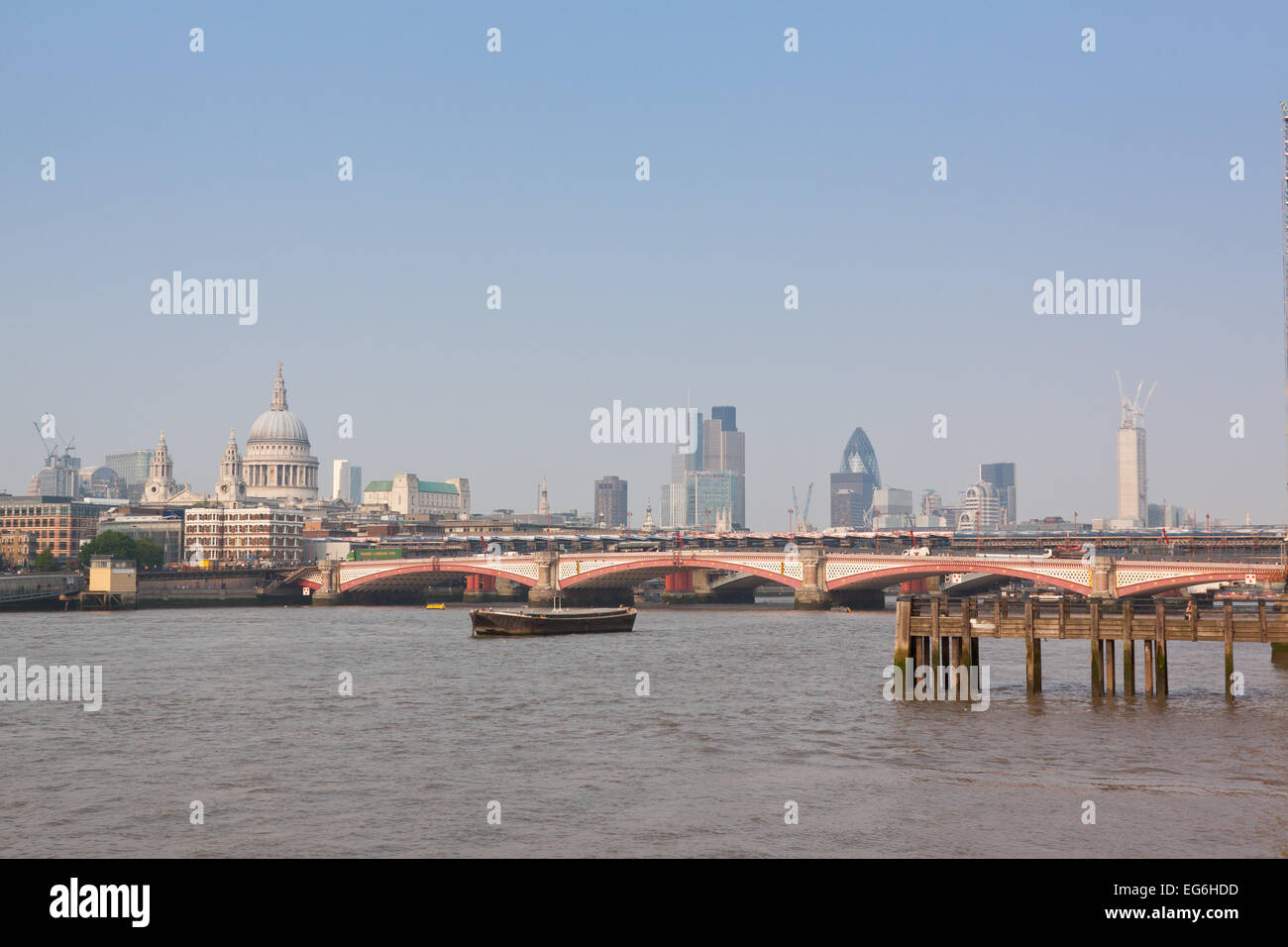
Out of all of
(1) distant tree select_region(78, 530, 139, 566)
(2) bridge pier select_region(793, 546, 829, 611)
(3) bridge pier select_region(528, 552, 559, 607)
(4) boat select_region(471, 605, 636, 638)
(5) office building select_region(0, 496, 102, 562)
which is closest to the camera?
(4) boat select_region(471, 605, 636, 638)

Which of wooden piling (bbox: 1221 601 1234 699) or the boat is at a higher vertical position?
wooden piling (bbox: 1221 601 1234 699)

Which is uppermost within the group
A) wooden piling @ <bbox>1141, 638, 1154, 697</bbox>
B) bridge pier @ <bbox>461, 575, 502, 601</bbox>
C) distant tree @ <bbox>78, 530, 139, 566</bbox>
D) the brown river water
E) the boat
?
distant tree @ <bbox>78, 530, 139, 566</bbox>

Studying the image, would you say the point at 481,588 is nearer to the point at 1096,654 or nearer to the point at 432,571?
the point at 432,571

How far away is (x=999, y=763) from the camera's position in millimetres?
30812

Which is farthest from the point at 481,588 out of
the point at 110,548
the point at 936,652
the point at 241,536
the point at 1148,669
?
the point at 1148,669

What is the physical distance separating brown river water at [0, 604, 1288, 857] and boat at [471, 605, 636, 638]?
2187cm

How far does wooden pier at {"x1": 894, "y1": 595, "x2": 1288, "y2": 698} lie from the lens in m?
40.8

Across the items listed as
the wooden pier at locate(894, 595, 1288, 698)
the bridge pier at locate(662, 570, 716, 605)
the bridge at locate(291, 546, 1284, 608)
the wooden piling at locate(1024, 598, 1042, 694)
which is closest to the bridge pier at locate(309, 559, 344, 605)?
the bridge at locate(291, 546, 1284, 608)

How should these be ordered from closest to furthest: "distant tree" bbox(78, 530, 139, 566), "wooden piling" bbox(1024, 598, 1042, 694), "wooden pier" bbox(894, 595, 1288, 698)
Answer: "wooden pier" bbox(894, 595, 1288, 698) < "wooden piling" bbox(1024, 598, 1042, 694) < "distant tree" bbox(78, 530, 139, 566)

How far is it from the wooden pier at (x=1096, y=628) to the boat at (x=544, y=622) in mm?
39013

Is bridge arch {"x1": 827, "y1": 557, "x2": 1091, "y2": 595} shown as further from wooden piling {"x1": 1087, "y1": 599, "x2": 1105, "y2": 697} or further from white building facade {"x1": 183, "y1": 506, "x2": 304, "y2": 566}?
white building facade {"x1": 183, "y1": 506, "x2": 304, "y2": 566}

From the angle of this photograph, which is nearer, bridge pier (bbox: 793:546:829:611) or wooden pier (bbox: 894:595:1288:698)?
wooden pier (bbox: 894:595:1288:698)

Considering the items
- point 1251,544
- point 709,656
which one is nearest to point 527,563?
point 709,656
